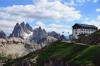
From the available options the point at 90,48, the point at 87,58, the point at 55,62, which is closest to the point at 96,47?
the point at 90,48

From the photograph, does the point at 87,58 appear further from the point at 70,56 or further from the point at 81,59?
the point at 70,56

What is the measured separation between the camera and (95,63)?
15412cm

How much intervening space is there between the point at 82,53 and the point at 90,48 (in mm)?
6259

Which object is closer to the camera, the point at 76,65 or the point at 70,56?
the point at 76,65

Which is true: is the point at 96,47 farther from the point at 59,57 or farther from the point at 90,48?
the point at 59,57

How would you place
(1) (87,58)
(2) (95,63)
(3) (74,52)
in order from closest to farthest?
(2) (95,63), (1) (87,58), (3) (74,52)

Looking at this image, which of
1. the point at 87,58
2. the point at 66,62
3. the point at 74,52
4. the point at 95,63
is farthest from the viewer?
the point at 74,52

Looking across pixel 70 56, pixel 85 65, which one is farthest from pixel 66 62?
pixel 85 65

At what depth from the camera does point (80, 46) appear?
199 metres

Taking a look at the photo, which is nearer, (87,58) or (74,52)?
(87,58)

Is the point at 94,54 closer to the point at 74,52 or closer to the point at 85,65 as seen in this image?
the point at 85,65

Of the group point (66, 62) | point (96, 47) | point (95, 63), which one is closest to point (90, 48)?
point (96, 47)

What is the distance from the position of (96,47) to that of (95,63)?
25360 millimetres

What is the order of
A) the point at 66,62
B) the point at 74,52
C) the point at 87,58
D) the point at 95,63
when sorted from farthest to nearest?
the point at 74,52 < the point at 66,62 < the point at 87,58 < the point at 95,63
